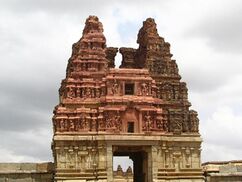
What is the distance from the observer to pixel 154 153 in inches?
1170

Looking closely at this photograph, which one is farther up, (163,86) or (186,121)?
(163,86)

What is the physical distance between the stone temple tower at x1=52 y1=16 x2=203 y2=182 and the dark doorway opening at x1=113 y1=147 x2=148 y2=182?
101 mm

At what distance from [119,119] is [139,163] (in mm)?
5182

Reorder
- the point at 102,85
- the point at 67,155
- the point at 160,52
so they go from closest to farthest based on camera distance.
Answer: the point at 67,155
the point at 102,85
the point at 160,52

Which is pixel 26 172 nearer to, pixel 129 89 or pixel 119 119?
pixel 119 119

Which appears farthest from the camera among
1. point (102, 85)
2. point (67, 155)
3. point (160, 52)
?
point (160, 52)

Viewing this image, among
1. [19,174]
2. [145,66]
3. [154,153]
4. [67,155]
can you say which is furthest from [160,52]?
[19,174]

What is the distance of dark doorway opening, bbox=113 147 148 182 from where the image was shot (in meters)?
31.2

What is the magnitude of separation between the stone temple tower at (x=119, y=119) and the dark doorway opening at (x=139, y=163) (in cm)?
10

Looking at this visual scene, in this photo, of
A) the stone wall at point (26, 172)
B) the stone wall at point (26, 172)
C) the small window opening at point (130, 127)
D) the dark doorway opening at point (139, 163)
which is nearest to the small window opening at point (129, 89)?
the small window opening at point (130, 127)

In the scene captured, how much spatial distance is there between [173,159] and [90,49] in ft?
28.1

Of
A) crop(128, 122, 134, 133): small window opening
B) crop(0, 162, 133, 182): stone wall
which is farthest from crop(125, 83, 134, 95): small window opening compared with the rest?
crop(0, 162, 133, 182): stone wall

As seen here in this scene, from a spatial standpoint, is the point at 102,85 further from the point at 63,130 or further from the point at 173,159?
the point at 173,159

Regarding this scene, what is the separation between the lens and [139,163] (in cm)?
3400
